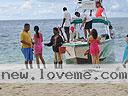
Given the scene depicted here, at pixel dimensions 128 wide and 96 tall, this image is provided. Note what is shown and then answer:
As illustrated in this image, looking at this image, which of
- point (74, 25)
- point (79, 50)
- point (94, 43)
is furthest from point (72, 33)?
point (94, 43)

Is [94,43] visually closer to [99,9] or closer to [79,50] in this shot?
[79,50]

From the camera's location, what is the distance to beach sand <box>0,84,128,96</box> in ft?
26.0

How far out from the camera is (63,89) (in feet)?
27.5

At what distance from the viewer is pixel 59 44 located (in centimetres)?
1123

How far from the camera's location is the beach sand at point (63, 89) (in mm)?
7914

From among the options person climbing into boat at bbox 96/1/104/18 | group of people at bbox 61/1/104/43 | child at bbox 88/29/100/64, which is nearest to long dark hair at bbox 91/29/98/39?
child at bbox 88/29/100/64

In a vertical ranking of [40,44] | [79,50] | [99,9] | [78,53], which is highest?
[99,9]

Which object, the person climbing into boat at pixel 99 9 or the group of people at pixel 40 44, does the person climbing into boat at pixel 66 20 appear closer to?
the person climbing into boat at pixel 99 9

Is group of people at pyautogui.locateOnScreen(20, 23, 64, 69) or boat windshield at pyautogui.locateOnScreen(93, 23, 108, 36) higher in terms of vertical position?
boat windshield at pyautogui.locateOnScreen(93, 23, 108, 36)

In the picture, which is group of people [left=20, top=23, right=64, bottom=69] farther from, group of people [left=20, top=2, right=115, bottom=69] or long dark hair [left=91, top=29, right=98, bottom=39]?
long dark hair [left=91, top=29, right=98, bottom=39]

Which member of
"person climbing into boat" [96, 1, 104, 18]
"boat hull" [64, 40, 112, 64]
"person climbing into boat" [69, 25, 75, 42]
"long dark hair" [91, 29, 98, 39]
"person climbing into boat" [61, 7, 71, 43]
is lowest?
"boat hull" [64, 40, 112, 64]

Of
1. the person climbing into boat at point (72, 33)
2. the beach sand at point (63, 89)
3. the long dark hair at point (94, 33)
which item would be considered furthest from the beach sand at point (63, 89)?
the person climbing into boat at point (72, 33)

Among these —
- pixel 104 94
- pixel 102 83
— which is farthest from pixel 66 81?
pixel 104 94

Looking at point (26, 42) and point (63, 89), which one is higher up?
point (26, 42)
